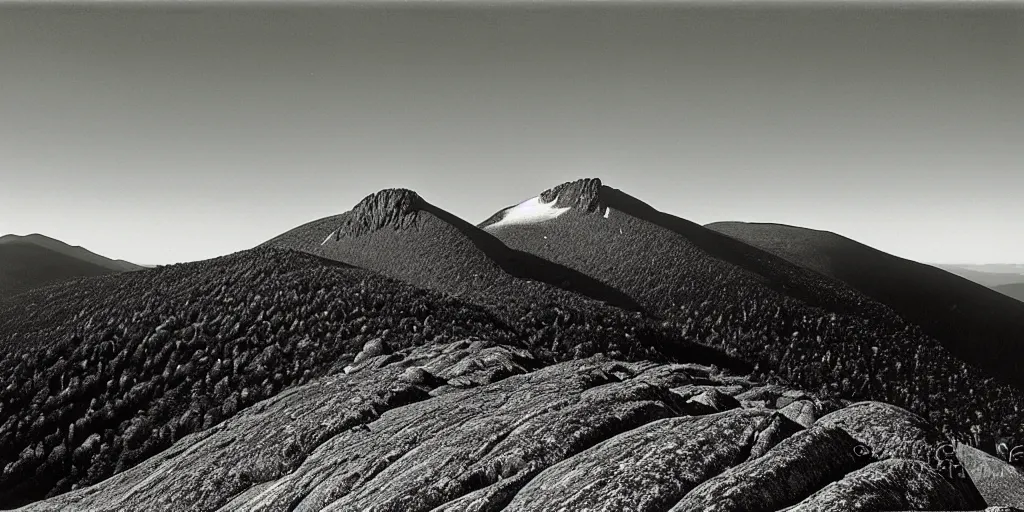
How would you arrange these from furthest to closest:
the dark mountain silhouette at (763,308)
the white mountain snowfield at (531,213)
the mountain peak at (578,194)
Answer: the white mountain snowfield at (531,213)
the mountain peak at (578,194)
the dark mountain silhouette at (763,308)

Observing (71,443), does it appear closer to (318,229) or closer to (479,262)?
(479,262)

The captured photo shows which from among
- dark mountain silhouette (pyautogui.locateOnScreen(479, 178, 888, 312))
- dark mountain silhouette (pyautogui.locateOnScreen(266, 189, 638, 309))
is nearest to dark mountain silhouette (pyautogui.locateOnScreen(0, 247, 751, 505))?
dark mountain silhouette (pyautogui.locateOnScreen(266, 189, 638, 309))

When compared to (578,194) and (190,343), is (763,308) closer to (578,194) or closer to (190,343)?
(578,194)

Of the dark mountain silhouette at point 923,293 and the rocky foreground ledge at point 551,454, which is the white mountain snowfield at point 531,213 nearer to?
the dark mountain silhouette at point 923,293

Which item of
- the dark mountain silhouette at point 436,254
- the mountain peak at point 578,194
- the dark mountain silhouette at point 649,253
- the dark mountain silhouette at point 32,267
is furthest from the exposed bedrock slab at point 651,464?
the dark mountain silhouette at point 32,267

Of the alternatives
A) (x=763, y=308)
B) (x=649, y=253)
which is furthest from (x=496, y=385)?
(x=649, y=253)

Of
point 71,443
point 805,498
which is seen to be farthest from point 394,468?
point 71,443
